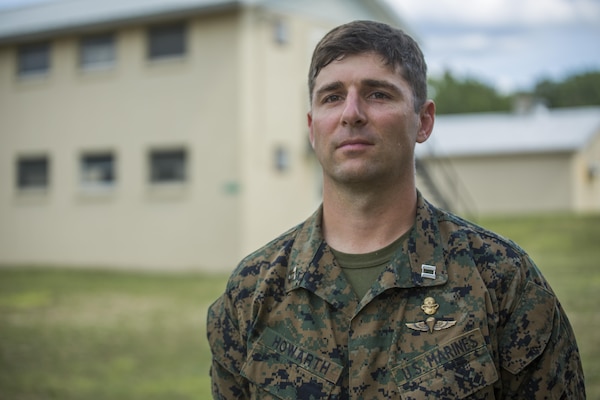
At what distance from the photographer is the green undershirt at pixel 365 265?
94.2 inches

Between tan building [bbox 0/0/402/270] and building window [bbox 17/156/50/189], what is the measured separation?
0.12 ft

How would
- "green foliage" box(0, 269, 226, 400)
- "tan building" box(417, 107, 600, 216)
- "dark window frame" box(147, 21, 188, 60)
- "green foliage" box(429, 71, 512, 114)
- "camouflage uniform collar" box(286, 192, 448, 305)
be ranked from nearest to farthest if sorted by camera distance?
"camouflage uniform collar" box(286, 192, 448, 305) → "green foliage" box(0, 269, 226, 400) → "dark window frame" box(147, 21, 188, 60) → "tan building" box(417, 107, 600, 216) → "green foliage" box(429, 71, 512, 114)

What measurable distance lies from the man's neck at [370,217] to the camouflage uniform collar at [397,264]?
47 mm

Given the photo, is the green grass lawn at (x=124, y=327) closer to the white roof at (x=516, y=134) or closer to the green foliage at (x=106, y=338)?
the green foliage at (x=106, y=338)

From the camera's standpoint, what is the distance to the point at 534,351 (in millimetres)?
2230

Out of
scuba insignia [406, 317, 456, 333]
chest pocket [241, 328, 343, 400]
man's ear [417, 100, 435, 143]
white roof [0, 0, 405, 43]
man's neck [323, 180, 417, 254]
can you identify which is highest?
white roof [0, 0, 405, 43]

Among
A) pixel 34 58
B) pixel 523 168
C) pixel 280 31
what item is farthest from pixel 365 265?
pixel 523 168

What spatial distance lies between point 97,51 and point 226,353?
1857 cm

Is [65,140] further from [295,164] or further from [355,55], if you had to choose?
[355,55]

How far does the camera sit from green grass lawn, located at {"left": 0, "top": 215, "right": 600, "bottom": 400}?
755 centimetres

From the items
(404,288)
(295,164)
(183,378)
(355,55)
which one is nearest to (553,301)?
(404,288)

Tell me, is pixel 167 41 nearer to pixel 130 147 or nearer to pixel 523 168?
pixel 130 147

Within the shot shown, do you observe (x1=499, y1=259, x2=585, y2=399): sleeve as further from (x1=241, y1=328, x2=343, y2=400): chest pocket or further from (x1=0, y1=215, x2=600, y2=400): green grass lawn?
(x1=0, y1=215, x2=600, y2=400): green grass lawn

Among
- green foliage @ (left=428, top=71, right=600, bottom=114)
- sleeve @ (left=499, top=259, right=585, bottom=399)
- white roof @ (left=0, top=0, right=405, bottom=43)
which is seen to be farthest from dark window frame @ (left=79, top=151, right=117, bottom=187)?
green foliage @ (left=428, top=71, right=600, bottom=114)
